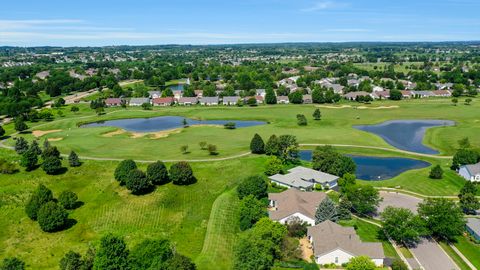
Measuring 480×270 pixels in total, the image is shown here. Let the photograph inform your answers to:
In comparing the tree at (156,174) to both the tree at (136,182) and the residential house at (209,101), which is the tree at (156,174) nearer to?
the tree at (136,182)

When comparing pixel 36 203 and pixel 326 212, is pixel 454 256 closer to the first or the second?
pixel 326 212

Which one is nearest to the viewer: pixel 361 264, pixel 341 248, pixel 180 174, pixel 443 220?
pixel 361 264

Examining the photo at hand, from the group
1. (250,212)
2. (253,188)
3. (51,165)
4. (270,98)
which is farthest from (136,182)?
(270,98)

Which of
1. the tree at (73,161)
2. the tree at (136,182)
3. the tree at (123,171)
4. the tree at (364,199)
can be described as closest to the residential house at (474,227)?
the tree at (364,199)

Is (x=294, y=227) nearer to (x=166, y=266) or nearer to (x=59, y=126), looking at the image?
(x=166, y=266)

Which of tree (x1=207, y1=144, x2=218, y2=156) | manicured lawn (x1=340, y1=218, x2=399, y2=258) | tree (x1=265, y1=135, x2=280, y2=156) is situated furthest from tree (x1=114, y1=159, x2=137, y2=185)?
manicured lawn (x1=340, y1=218, x2=399, y2=258)
